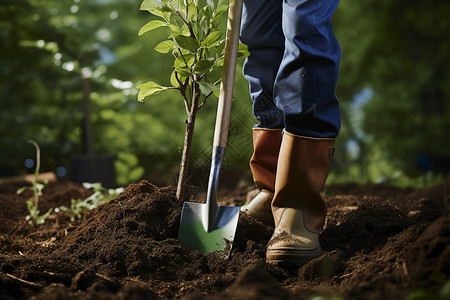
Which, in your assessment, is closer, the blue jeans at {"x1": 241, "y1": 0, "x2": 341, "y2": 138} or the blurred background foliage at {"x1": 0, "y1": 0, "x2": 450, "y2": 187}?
the blue jeans at {"x1": 241, "y1": 0, "x2": 341, "y2": 138}

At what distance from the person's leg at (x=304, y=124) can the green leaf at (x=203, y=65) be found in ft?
0.89

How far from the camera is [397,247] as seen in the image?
145cm

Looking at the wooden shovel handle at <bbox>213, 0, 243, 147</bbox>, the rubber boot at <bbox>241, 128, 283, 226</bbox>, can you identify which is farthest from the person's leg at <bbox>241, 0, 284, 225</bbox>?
the wooden shovel handle at <bbox>213, 0, 243, 147</bbox>

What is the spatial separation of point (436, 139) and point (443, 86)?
72 cm

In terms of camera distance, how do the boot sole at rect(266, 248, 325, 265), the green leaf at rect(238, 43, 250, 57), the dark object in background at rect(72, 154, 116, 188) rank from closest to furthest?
the boot sole at rect(266, 248, 325, 265) → the green leaf at rect(238, 43, 250, 57) → the dark object in background at rect(72, 154, 116, 188)

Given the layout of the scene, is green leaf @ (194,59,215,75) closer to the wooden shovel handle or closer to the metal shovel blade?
the wooden shovel handle

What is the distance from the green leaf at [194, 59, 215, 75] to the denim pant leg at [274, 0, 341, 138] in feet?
0.89

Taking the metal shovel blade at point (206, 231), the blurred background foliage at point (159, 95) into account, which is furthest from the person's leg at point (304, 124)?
the blurred background foliage at point (159, 95)

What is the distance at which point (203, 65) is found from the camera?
1.72 metres

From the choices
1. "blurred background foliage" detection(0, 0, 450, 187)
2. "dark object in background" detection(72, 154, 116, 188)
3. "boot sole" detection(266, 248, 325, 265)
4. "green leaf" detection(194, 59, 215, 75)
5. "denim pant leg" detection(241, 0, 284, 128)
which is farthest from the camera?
"blurred background foliage" detection(0, 0, 450, 187)

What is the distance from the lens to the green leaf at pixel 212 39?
1707mm

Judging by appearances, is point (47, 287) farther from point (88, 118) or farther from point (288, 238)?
point (88, 118)

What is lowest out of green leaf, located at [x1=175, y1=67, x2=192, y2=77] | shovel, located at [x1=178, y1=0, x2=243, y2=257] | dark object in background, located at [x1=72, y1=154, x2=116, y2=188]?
dark object in background, located at [x1=72, y1=154, x2=116, y2=188]

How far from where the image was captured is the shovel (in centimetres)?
→ 163
